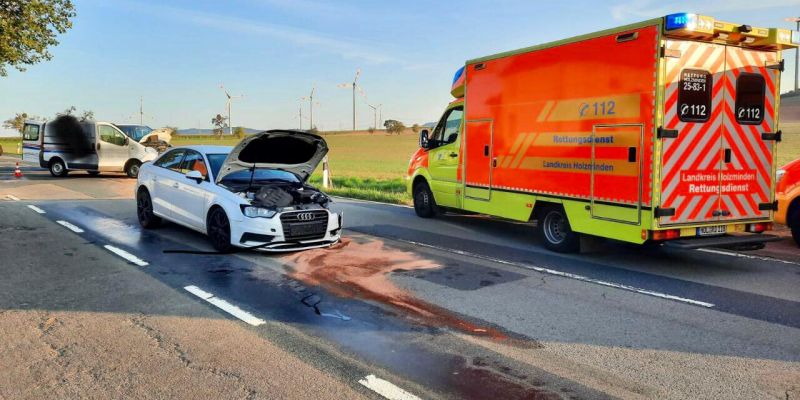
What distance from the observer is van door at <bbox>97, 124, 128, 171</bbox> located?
23.7 meters

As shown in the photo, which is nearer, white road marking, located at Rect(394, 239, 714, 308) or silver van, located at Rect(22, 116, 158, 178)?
white road marking, located at Rect(394, 239, 714, 308)

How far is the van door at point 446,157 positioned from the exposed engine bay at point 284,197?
3200mm

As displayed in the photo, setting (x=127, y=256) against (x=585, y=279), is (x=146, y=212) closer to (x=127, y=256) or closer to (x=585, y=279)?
(x=127, y=256)

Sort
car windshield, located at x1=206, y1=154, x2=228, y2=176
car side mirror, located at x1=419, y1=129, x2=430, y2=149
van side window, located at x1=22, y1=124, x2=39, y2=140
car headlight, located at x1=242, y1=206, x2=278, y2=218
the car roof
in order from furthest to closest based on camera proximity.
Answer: van side window, located at x1=22, y1=124, x2=39, y2=140 < car side mirror, located at x1=419, y1=129, x2=430, y2=149 < the car roof < car windshield, located at x1=206, y1=154, x2=228, y2=176 < car headlight, located at x1=242, y1=206, x2=278, y2=218

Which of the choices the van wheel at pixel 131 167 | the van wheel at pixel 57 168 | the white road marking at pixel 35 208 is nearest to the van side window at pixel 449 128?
the white road marking at pixel 35 208

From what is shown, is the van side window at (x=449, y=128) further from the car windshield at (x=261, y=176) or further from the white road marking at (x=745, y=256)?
the white road marking at (x=745, y=256)

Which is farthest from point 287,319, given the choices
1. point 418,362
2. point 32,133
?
point 32,133

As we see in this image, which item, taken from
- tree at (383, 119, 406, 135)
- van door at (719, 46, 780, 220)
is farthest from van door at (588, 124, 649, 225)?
tree at (383, 119, 406, 135)

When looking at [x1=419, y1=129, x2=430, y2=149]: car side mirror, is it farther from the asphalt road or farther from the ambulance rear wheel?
the asphalt road

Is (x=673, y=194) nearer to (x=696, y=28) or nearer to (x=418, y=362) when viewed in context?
(x=696, y=28)

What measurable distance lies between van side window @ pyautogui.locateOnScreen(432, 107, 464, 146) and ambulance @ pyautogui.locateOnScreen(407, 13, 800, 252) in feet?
6.01

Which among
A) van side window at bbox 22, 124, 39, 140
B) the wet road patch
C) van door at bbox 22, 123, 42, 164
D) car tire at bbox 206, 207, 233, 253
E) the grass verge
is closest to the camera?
the wet road patch

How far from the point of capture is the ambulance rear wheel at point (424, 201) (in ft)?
41.7

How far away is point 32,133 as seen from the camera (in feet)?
86.0
